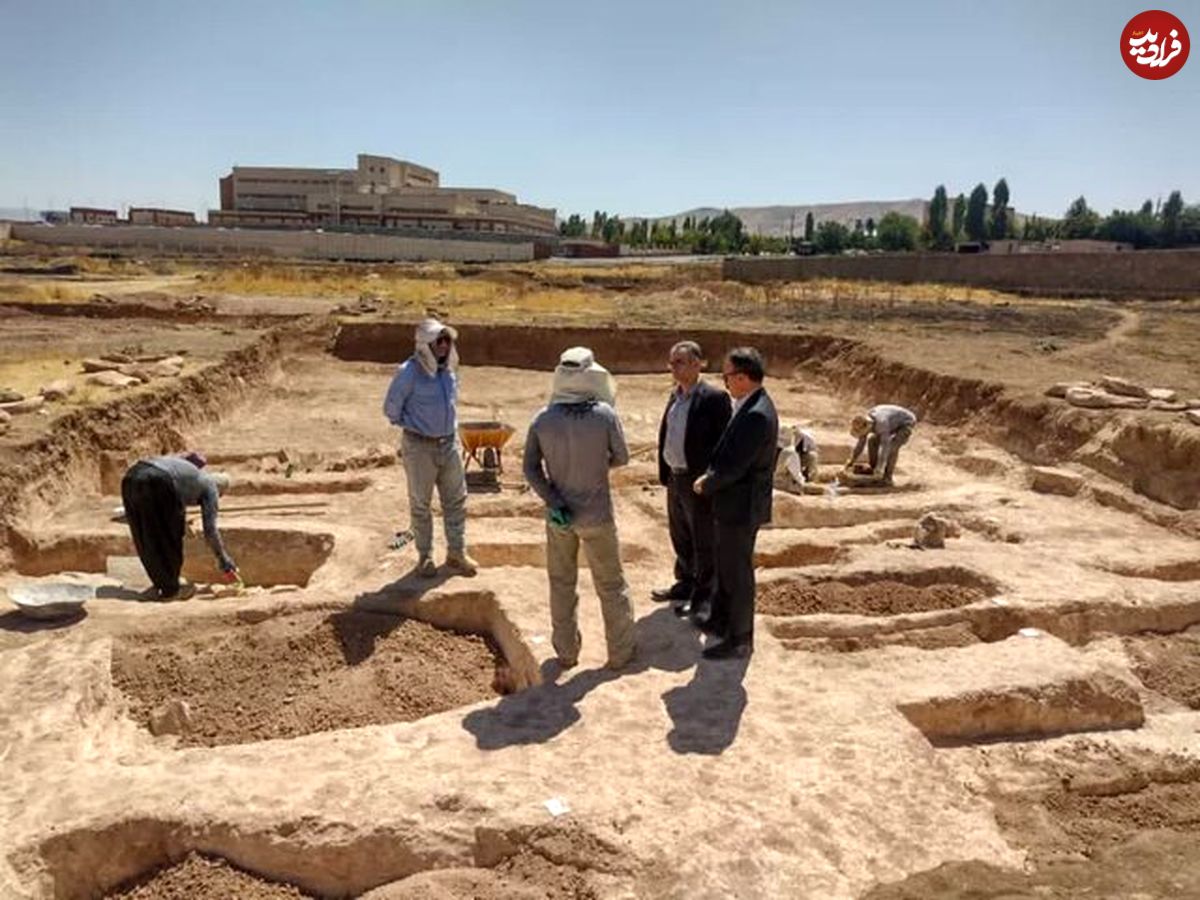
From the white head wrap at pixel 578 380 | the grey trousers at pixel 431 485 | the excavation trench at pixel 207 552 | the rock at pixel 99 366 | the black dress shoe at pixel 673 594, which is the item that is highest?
the white head wrap at pixel 578 380

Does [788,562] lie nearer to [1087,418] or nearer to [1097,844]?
[1097,844]

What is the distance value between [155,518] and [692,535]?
3.92m

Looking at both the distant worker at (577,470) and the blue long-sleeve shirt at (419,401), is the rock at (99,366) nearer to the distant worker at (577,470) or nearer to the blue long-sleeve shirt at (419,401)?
the blue long-sleeve shirt at (419,401)

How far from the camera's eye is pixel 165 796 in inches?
163

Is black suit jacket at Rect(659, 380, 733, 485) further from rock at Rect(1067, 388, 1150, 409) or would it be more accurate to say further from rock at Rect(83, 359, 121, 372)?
rock at Rect(83, 359, 121, 372)

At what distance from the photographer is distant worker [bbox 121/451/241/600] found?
22.3ft

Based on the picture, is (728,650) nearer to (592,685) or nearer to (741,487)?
(592,685)

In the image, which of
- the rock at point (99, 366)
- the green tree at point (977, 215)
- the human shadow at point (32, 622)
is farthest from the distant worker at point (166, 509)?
the green tree at point (977, 215)

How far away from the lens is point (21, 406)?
10.8m

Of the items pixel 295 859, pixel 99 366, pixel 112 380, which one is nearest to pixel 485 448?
pixel 112 380

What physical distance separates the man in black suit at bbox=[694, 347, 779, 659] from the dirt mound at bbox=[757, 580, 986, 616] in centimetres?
116

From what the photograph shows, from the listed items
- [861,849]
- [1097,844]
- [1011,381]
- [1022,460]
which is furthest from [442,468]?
[1011,381]

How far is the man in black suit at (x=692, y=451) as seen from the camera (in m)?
5.79

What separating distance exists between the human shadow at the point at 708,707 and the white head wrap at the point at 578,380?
5.54ft
